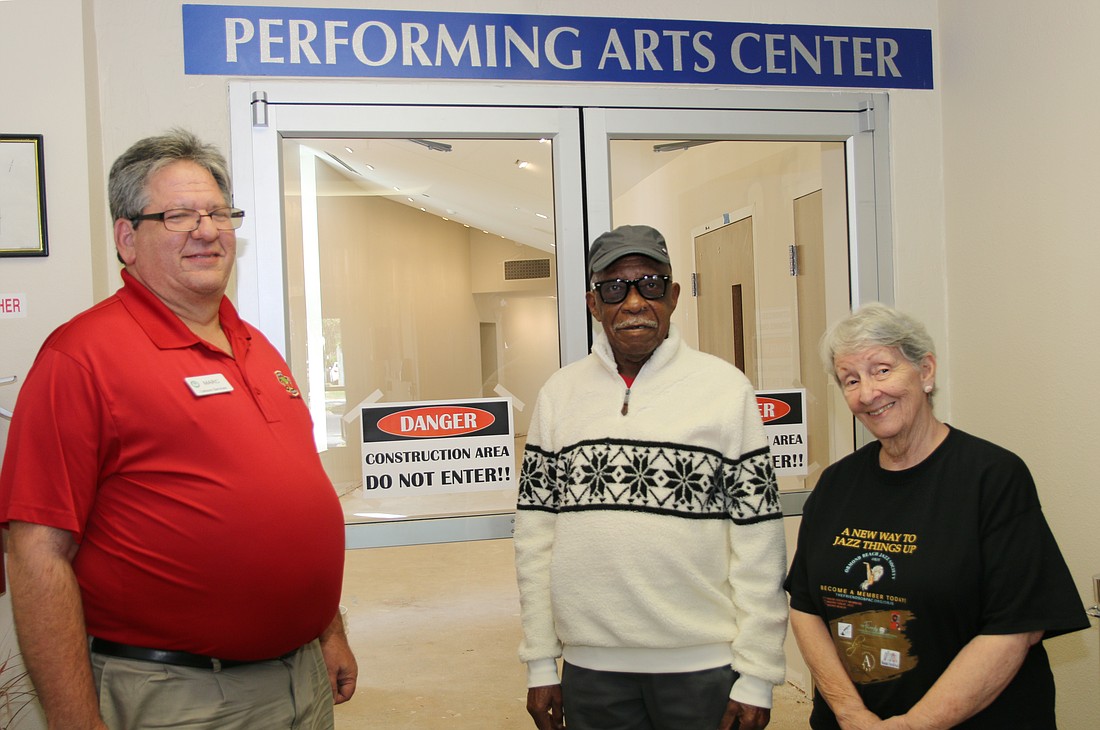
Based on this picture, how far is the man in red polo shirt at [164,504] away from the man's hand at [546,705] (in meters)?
0.45

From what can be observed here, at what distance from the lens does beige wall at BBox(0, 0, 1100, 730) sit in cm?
226

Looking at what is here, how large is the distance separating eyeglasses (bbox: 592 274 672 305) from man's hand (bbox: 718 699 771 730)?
0.83 m

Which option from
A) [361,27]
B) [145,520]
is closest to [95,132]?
[361,27]

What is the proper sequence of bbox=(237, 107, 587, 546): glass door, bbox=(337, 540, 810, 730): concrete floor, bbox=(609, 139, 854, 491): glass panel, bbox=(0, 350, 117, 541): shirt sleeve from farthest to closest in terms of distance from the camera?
bbox=(337, 540, 810, 730): concrete floor < bbox=(609, 139, 854, 491): glass panel < bbox=(237, 107, 587, 546): glass door < bbox=(0, 350, 117, 541): shirt sleeve

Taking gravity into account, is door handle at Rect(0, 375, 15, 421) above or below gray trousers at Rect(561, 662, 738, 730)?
above

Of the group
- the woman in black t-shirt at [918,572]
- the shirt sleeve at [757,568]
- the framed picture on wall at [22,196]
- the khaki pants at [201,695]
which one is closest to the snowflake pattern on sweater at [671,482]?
the shirt sleeve at [757,568]

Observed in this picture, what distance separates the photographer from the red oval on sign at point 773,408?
9.00 ft

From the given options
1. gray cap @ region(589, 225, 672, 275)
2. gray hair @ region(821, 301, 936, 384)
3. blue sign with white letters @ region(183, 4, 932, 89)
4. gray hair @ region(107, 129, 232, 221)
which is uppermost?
blue sign with white letters @ region(183, 4, 932, 89)

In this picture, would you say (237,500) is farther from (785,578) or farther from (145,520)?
(785,578)

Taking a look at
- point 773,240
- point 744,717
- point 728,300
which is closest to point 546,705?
point 744,717

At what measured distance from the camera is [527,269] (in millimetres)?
2682

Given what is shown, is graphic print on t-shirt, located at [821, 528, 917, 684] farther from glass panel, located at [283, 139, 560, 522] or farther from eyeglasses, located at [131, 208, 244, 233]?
eyeglasses, located at [131, 208, 244, 233]

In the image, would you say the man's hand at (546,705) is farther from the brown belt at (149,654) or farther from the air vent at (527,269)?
the air vent at (527,269)

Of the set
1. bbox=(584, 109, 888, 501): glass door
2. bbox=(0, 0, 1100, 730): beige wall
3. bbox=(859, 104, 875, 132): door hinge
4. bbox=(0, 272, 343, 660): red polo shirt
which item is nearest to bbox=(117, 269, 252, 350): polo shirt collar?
bbox=(0, 272, 343, 660): red polo shirt
